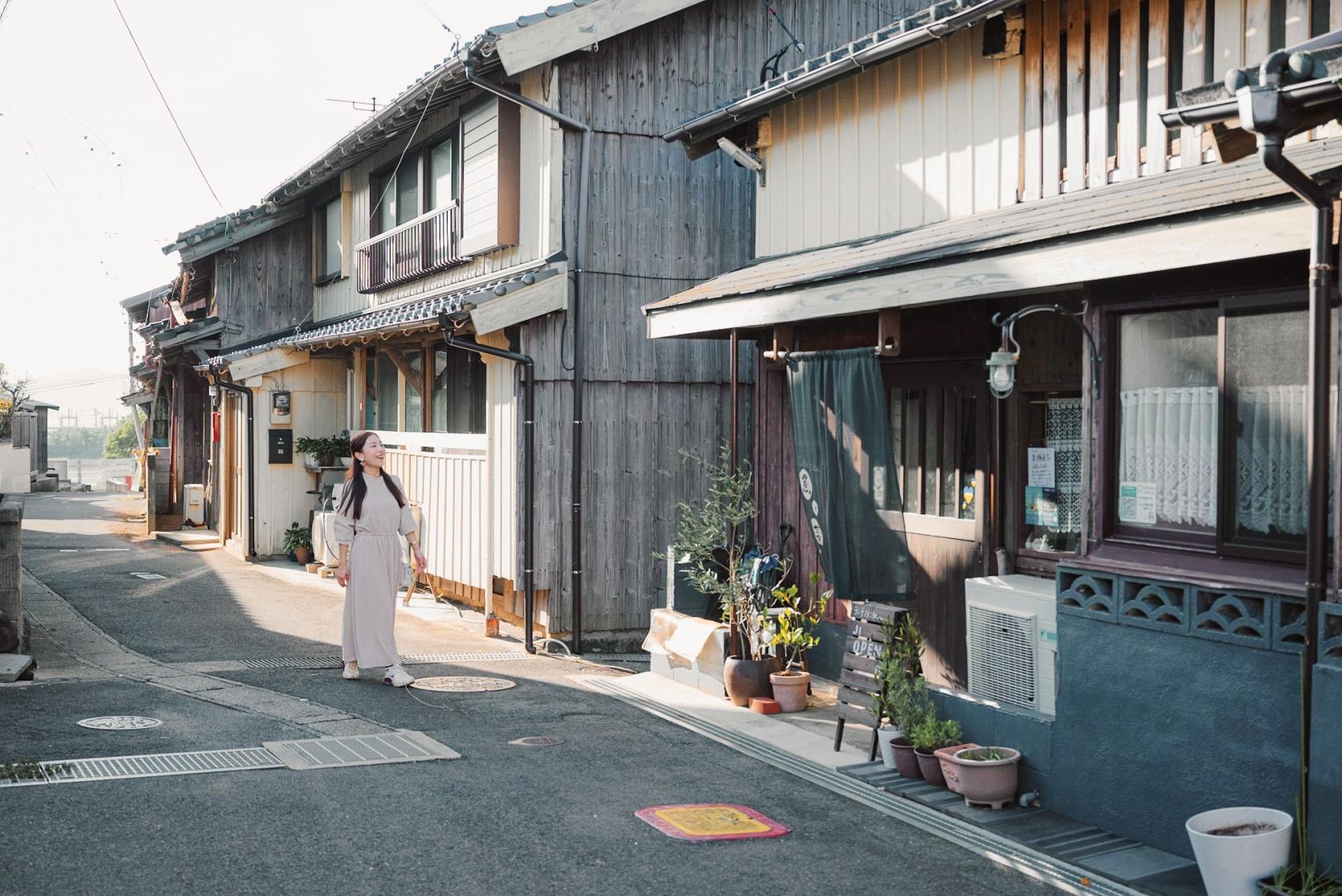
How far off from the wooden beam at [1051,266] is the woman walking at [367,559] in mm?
3356

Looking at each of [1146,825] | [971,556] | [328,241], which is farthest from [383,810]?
[328,241]

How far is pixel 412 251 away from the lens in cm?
1739

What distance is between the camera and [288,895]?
574cm

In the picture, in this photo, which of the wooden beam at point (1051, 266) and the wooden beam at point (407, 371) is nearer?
the wooden beam at point (1051, 266)

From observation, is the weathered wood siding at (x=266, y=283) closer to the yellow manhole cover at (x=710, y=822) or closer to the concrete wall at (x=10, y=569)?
the concrete wall at (x=10, y=569)

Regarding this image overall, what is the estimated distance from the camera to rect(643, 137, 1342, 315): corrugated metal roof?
20.3 ft

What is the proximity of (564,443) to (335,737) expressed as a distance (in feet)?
16.6

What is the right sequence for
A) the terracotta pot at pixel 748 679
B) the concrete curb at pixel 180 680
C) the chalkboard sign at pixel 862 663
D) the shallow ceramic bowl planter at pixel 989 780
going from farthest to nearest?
the terracotta pot at pixel 748 679 → the concrete curb at pixel 180 680 → the chalkboard sign at pixel 862 663 → the shallow ceramic bowl planter at pixel 989 780

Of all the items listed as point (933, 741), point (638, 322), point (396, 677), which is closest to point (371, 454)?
point (396, 677)

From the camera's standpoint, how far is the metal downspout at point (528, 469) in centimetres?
1293

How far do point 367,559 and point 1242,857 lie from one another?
301 inches

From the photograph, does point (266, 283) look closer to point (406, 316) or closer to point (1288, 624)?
point (406, 316)

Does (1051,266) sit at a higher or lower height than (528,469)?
higher

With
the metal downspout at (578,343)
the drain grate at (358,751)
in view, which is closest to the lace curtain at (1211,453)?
the drain grate at (358,751)
